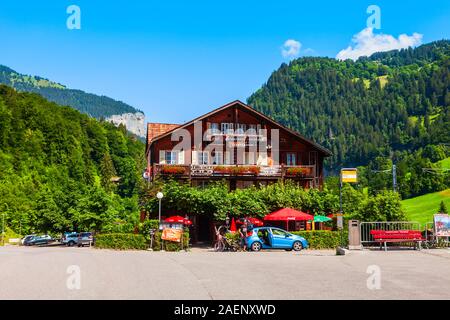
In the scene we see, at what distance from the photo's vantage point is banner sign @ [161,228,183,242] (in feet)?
100

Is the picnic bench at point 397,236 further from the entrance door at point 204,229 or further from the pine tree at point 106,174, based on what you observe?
the pine tree at point 106,174

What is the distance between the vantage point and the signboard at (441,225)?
2757 centimetres

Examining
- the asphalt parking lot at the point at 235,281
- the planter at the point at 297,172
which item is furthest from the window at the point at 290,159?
the asphalt parking lot at the point at 235,281

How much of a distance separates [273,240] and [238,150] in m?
17.0

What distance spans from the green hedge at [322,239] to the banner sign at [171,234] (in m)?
7.24

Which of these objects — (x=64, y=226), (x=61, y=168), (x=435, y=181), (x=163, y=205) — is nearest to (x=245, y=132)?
(x=163, y=205)

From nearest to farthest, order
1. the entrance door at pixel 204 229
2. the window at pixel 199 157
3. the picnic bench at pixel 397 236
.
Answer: the picnic bench at pixel 397 236 → the entrance door at pixel 204 229 → the window at pixel 199 157

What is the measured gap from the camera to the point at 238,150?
150 feet

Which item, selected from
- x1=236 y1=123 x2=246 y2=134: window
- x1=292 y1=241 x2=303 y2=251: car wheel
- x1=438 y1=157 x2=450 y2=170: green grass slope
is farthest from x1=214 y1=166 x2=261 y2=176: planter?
x1=438 y1=157 x2=450 y2=170: green grass slope

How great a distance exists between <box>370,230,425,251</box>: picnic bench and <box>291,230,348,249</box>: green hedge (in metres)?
4.48

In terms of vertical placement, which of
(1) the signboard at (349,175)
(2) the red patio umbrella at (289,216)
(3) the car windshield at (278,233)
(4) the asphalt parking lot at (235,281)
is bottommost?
(4) the asphalt parking lot at (235,281)

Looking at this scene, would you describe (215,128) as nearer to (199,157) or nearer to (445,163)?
(199,157)

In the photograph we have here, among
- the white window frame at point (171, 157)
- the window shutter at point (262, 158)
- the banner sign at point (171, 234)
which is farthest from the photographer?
the window shutter at point (262, 158)
